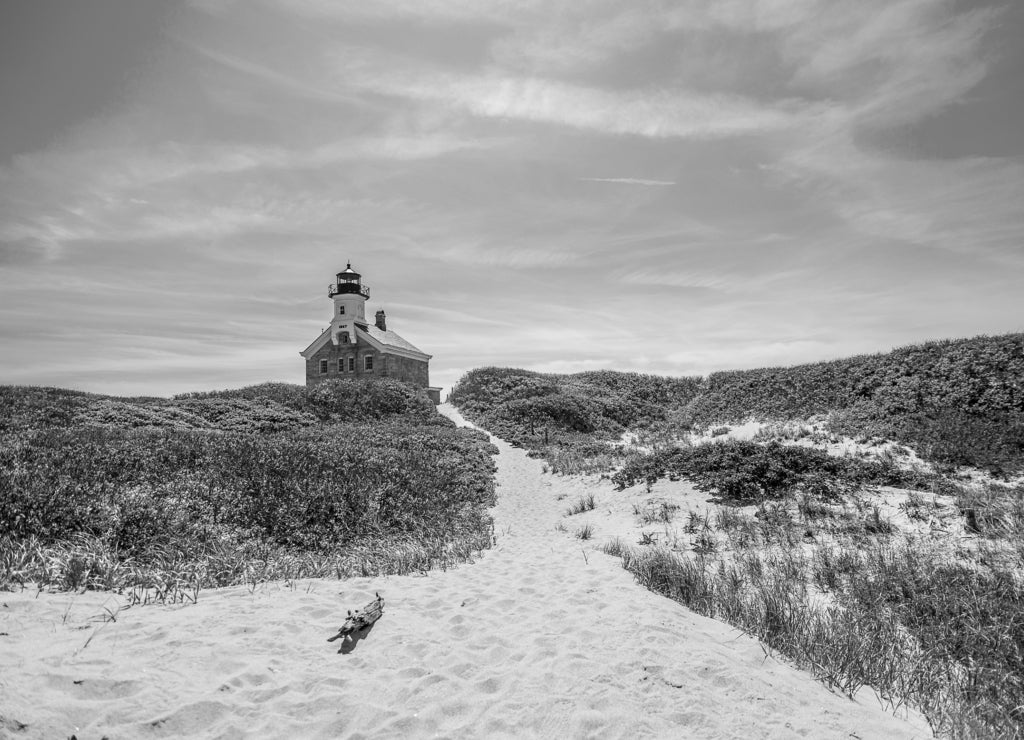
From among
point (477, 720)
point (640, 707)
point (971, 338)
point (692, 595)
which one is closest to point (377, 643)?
point (477, 720)

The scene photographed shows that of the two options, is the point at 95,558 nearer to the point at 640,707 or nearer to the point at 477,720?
the point at 477,720

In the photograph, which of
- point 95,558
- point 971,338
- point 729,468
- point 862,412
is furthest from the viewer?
point 971,338

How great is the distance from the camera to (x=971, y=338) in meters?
22.4

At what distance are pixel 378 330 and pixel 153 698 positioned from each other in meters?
47.4

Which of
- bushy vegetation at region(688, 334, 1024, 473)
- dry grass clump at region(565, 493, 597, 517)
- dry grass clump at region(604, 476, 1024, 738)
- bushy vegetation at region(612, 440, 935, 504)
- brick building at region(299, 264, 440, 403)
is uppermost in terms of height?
brick building at region(299, 264, 440, 403)

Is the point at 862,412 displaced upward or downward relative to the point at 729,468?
upward

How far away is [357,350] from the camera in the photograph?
4744 cm

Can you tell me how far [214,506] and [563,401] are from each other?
84.0 ft

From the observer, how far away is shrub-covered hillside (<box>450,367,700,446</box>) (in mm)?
31656

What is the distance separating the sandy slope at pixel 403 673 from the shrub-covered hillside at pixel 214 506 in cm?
107

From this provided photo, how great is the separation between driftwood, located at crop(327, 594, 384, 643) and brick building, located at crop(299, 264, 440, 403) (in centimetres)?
A: 4069

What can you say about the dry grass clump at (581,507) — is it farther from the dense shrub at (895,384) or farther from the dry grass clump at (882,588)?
the dense shrub at (895,384)

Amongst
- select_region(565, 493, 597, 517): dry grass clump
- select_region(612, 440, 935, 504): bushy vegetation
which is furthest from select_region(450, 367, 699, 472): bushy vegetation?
select_region(565, 493, 597, 517): dry grass clump

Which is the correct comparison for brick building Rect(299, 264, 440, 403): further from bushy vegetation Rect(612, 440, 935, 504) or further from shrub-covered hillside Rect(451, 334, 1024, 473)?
bushy vegetation Rect(612, 440, 935, 504)
